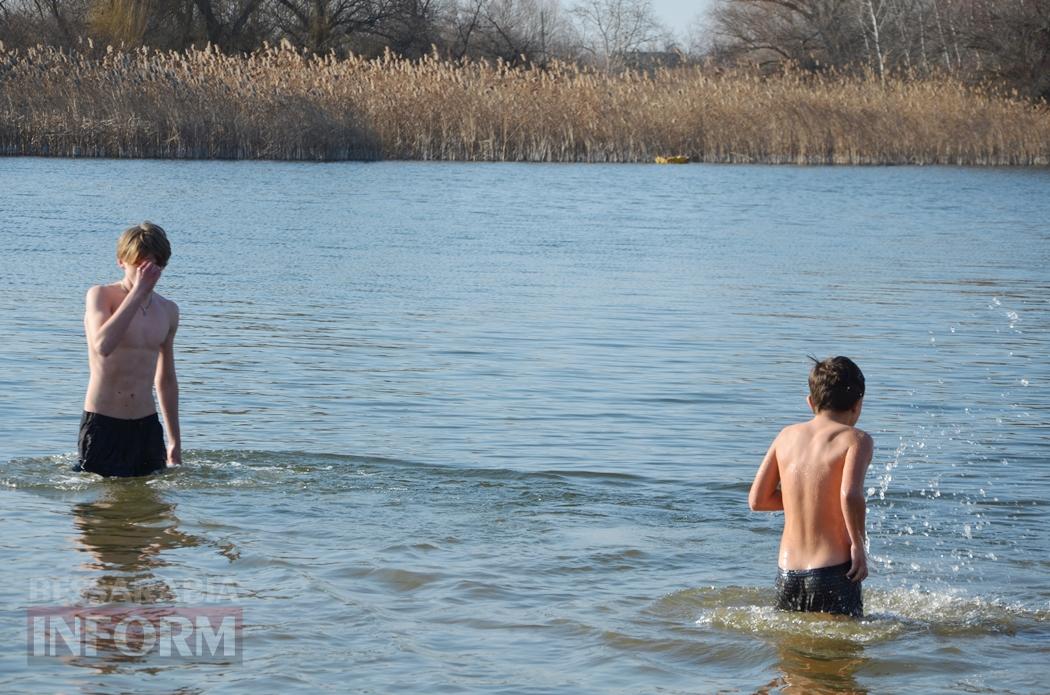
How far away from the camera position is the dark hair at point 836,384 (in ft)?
16.5

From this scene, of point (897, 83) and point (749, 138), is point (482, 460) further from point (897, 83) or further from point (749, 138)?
point (897, 83)

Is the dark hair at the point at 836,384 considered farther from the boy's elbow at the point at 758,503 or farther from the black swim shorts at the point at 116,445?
the black swim shorts at the point at 116,445

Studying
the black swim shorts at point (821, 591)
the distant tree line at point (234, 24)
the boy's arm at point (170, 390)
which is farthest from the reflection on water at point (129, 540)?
the distant tree line at point (234, 24)

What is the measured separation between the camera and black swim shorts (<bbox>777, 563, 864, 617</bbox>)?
5223 mm

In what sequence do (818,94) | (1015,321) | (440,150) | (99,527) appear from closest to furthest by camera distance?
(99,527), (1015,321), (440,150), (818,94)

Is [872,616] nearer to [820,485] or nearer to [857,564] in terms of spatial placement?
[857,564]

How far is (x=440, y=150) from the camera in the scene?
109 feet

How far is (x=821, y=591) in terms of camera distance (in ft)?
17.2

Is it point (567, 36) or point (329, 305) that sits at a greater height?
point (567, 36)

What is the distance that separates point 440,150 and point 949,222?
12.7m

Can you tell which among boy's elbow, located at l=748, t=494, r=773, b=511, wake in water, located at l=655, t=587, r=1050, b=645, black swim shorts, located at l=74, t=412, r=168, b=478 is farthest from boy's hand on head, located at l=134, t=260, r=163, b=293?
boy's elbow, located at l=748, t=494, r=773, b=511

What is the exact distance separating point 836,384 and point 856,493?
0.38 meters

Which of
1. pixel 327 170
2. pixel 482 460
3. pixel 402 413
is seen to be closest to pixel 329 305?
pixel 402 413

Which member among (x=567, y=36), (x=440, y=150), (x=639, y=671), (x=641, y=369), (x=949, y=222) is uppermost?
(x=567, y=36)
